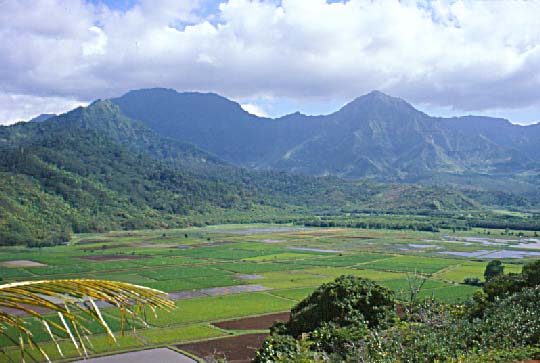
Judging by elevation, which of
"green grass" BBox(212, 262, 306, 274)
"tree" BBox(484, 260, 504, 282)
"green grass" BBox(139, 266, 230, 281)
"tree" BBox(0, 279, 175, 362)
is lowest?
"green grass" BBox(139, 266, 230, 281)

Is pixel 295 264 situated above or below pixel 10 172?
below

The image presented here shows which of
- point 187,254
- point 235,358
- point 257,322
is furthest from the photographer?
point 187,254

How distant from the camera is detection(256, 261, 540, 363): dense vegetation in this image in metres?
13.9

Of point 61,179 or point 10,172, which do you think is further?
point 61,179

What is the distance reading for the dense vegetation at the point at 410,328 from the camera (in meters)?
13.9

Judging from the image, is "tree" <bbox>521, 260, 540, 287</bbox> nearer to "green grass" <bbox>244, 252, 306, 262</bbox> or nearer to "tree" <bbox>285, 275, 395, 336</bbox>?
"tree" <bbox>285, 275, 395, 336</bbox>

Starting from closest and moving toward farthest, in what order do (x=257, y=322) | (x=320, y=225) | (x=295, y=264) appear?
(x=257, y=322) < (x=295, y=264) < (x=320, y=225)

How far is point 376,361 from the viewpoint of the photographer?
1404cm

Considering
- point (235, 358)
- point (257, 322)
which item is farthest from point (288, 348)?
point (257, 322)

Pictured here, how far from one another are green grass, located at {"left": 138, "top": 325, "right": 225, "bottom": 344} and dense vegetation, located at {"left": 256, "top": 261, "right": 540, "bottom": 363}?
12.9 meters

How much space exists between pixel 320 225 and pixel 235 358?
124 m

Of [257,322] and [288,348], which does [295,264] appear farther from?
[288,348]

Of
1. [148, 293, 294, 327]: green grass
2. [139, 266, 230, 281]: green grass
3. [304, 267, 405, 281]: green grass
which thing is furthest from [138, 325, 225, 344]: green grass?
[304, 267, 405, 281]: green grass

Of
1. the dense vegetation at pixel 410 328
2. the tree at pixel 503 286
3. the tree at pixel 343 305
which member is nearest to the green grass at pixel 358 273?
the dense vegetation at pixel 410 328
